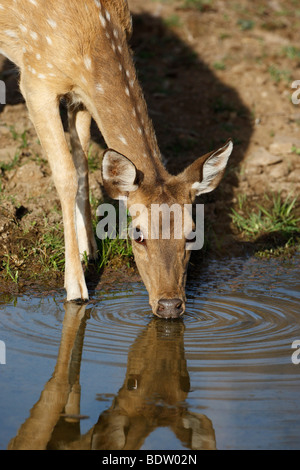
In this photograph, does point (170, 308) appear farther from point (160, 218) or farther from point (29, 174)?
point (29, 174)

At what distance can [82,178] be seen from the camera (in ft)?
24.5

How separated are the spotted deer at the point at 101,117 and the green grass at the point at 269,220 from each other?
1.87 metres

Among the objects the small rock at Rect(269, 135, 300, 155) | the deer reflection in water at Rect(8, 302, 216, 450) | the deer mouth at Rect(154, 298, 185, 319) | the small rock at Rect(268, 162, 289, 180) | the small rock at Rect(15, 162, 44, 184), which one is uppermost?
the small rock at Rect(269, 135, 300, 155)

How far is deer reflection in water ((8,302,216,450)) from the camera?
400cm

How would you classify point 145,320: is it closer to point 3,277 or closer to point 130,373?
point 130,373

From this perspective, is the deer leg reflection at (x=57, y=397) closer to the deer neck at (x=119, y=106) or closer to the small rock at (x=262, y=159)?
the deer neck at (x=119, y=106)

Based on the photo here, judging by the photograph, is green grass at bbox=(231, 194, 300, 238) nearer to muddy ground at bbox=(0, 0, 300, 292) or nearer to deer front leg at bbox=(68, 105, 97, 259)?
muddy ground at bbox=(0, 0, 300, 292)

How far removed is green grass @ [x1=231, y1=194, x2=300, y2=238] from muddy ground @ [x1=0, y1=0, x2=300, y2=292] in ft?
0.38

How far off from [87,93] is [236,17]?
6.97 metres

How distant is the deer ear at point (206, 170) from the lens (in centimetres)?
603

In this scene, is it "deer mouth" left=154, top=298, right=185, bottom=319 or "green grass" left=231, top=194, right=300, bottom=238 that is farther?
"green grass" left=231, top=194, right=300, bottom=238

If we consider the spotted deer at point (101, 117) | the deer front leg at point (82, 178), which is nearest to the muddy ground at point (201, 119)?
the deer front leg at point (82, 178)

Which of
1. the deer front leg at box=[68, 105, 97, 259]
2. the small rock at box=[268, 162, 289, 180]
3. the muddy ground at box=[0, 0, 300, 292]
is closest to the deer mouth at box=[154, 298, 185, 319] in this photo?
the muddy ground at box=[0, 0, 300, 292]
